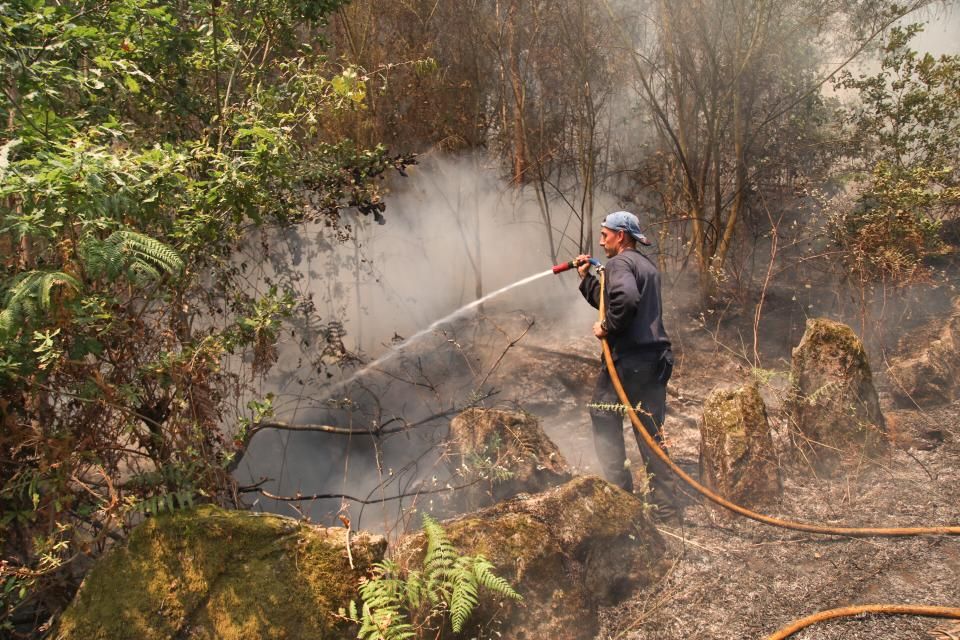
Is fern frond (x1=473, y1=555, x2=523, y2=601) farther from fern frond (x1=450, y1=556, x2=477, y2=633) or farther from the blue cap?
the blue cap

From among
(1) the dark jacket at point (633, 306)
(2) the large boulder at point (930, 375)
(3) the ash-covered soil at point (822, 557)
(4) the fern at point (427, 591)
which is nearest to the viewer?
(4) the fern at point (427, 591)

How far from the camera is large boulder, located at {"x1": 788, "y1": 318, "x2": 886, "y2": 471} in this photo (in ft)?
12.7

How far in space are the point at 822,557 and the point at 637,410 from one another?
1130 mm

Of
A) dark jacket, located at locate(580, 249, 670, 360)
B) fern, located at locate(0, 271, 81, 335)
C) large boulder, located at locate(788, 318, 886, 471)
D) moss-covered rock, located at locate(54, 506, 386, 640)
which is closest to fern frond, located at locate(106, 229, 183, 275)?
fern, located at locate(0, 271, 81, 335)

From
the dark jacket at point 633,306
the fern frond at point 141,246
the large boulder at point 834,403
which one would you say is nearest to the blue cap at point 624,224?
the dark jacket at point 633,306

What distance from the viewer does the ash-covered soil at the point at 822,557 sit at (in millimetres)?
2682

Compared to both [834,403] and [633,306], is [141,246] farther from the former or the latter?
[834,403]

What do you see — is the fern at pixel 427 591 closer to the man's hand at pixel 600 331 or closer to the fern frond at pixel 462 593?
the fern frond at pixel 462 593

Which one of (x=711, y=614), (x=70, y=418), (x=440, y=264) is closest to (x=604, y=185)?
(x=440, y=264)

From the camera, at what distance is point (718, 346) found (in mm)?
6039

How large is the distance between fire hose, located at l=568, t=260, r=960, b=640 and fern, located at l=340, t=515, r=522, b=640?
3.88 ft

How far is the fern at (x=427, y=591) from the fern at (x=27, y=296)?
146 cm

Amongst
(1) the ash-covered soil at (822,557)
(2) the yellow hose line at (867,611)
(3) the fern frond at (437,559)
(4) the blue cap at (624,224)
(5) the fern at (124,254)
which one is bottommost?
(2) the yellow hose line at (867,611)

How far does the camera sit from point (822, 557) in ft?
9.98
